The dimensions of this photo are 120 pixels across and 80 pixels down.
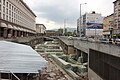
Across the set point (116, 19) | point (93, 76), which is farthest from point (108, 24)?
point (93, 76)

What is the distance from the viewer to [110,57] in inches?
813

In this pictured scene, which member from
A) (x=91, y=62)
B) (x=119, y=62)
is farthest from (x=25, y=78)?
(x=91, y=62)

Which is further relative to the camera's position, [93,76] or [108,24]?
[108,24]

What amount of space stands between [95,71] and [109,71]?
4.62 m

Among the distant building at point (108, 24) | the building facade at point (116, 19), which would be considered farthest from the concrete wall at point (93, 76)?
the distant building at point (108, 24)

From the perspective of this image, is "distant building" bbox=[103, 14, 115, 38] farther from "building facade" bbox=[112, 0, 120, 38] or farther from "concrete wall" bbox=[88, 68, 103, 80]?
"concrete wall" bbox=[88, 68, 103, 80]

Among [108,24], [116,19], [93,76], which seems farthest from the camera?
[108,24]

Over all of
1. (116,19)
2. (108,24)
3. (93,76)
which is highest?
(116,19)

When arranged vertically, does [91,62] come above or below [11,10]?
below

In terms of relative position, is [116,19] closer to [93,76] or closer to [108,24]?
[108,24]

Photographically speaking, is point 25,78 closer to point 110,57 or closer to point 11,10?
point 110,57

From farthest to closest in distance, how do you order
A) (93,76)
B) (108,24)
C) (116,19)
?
(108,24)
(116,19)
(93,76)

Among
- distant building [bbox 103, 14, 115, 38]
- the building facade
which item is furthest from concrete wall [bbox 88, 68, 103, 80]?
distant building [bbox 103, 14, 115, 38]

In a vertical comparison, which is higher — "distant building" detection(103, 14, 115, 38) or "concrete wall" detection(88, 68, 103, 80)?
"distant building" detection(103, 14, 115, 38)
